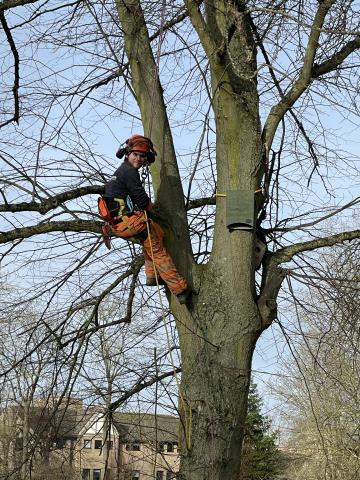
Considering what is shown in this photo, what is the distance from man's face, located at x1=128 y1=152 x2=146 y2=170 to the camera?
5203 millimetres

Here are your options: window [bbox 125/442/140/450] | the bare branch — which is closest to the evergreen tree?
window [bbox 125/442/140/450]

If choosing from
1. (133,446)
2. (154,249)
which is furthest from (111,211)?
(133,446)

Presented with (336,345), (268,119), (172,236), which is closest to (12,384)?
(172,236)

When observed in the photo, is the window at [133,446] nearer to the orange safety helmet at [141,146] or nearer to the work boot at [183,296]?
the work boot at [183,296]

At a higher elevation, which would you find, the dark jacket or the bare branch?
the bare branch

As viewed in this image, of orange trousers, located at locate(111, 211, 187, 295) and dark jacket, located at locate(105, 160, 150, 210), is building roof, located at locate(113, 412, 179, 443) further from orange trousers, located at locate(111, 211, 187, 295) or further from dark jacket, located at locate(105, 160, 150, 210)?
dark jacket, located at locate(105, 160, 150, 210)

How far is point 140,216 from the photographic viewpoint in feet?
16.9

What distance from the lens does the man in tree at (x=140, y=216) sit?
4953 millimetres

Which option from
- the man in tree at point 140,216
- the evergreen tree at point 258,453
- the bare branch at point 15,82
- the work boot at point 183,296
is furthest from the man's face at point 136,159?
the evergreen tree at point 258,453

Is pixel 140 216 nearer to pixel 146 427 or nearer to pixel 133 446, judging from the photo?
pixel 146 427

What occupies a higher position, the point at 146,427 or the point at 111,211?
the point at 111,211

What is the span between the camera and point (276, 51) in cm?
537

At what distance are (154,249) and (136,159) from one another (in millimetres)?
658

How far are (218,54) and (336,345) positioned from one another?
2.66m
